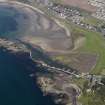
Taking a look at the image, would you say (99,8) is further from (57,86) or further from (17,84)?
(17,84)

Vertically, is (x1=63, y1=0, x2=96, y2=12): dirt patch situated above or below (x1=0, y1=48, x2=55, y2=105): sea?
above

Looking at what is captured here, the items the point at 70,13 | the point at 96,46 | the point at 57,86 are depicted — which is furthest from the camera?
the point at 70,13

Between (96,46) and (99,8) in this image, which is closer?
(96,46)

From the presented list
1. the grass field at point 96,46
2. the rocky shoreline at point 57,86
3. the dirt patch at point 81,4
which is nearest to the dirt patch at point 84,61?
the grass field at point 96,46

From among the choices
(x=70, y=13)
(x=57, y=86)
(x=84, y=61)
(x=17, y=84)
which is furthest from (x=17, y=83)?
(x=70, y=13)

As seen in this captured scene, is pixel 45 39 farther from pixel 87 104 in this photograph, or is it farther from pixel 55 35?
pixel 87 104

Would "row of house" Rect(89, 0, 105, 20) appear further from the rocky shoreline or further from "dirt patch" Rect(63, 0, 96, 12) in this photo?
the rocky shoreline

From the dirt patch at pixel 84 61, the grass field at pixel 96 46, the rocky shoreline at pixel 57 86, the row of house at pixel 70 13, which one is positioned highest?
the row of house at pixel 70 13

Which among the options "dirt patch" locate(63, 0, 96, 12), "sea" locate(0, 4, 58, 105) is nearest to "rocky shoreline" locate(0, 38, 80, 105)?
"sea" locate(0, 4, 58, 105)

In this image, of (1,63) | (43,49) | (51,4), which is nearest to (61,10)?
(51,4)

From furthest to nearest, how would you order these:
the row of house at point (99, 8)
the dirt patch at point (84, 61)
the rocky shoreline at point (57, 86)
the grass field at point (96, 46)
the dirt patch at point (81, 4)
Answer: the dirt patch at point (81, 4), the row of house at point (99, 8), the grass field at point (96, 46), the dirt patch at point (84, 61), the rocky shoreline at point (57, 86)

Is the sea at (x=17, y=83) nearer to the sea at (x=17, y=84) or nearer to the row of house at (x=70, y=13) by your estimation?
the sea at (x=17, y=84)
